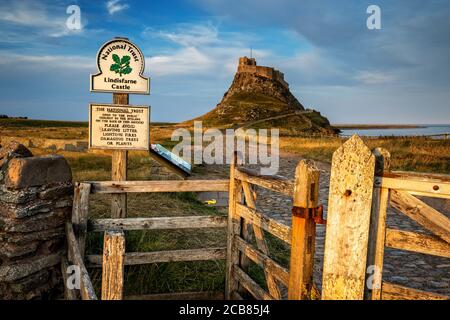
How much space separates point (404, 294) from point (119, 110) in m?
4.51

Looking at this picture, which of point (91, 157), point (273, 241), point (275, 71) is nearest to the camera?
point (273, 241)

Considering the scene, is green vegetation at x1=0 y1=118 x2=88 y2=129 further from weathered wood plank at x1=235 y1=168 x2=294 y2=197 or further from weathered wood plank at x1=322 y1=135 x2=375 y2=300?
weathered wood plank at x1=322 y1=135 x2=375 y2=300

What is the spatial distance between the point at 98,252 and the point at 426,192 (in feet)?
14.6

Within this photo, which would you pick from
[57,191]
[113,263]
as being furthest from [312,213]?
[57,191]

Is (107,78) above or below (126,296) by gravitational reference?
above

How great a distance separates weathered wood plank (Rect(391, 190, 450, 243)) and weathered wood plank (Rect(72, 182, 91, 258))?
376cm

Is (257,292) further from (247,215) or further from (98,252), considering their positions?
(98,252)

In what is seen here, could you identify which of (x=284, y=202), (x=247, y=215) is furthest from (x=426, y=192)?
(x=284, y=202)

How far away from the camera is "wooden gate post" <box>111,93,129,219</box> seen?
20.0 feet

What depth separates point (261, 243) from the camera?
16.7 ft

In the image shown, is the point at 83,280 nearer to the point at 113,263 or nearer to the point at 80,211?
the point at 113,263

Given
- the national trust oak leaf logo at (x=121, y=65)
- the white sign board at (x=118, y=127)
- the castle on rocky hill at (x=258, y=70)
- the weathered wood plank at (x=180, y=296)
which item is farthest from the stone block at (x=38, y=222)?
the castle on rocky hill at (x=258, y=70)

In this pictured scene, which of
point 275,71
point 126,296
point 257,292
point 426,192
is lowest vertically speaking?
point 126,296
